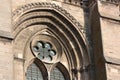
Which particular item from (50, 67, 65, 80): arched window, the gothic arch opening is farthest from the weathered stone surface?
(50, 67, 65, 80): arched window

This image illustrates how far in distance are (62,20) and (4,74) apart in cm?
366

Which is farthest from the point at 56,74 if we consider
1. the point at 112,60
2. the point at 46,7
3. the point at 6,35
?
the point at 6,35

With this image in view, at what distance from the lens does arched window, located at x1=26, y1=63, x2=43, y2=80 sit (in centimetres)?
1761

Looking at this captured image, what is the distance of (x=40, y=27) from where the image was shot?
724 inches

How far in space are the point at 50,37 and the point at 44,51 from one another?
0.55 metres

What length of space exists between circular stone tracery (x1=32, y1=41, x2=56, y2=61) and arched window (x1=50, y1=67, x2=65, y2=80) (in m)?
0.37

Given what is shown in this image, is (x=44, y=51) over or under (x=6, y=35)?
under

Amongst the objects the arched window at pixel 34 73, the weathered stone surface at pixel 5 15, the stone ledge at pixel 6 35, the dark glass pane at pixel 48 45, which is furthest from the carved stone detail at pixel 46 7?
the arched window at pixel 34 73

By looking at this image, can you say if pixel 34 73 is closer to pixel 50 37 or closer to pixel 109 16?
pixel 50 37

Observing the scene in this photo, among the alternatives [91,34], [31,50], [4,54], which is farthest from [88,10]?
[4,54]

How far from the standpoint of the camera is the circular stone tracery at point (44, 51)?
18.0m

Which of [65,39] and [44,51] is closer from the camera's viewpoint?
[44,51]

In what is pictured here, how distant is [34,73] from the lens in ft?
58.2

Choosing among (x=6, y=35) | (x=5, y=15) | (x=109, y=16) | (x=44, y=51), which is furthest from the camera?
(x=109, y=16)
